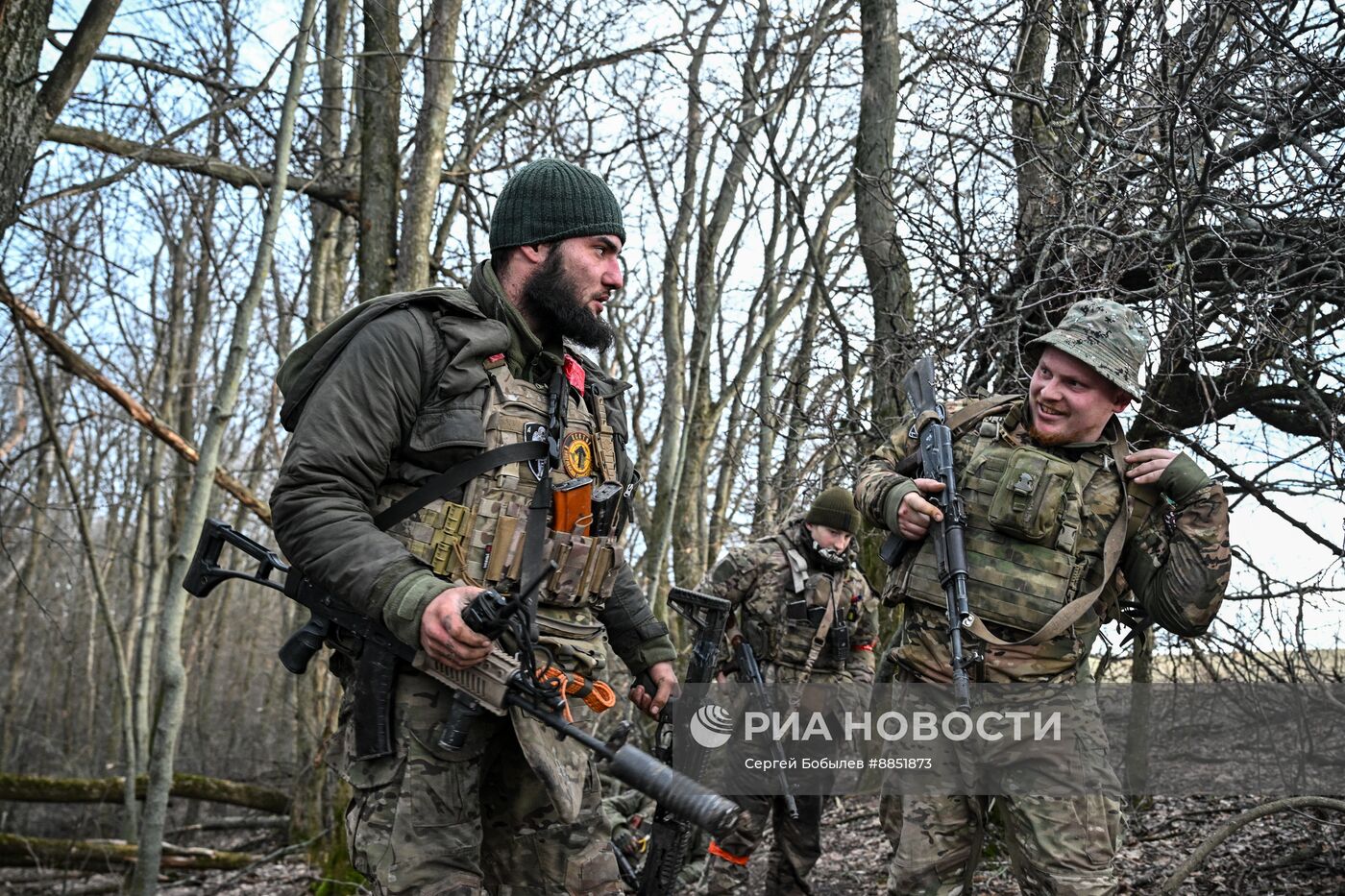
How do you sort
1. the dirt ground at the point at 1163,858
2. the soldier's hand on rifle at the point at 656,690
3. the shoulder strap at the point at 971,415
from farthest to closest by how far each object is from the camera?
1. the dirt ground at the point at 1163,858
2. the shoulder strap at the point at 971,415
3. the soldier's hand on rifle at the point at 656,690

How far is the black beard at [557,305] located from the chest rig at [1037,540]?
1.49 metres

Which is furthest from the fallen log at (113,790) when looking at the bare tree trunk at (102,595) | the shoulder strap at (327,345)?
the shoulder strap at (327,345)

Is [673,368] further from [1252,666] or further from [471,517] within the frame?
[471,517]

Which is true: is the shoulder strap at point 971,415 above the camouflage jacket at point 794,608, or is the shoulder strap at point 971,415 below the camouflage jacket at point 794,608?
above

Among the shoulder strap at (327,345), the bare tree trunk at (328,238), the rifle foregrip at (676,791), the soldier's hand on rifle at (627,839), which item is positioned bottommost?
the soldier's hand on rifle at (627,839)

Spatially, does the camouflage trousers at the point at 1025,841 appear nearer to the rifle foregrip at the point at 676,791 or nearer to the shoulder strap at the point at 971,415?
the shoulder strap at the point at 971,415

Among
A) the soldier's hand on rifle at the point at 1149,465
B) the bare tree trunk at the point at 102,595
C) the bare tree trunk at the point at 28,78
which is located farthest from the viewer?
the bare tree trunk at the point at 102,595

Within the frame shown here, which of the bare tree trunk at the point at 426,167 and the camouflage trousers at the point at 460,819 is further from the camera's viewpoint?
the bare tree trunk at the point at 426,167

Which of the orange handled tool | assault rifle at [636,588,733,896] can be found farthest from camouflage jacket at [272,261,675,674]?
assault rifle at [636,588,733,896]

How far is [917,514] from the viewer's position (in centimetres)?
351

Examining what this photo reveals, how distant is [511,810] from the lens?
2740mm

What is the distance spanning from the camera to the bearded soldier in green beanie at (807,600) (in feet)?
21.8

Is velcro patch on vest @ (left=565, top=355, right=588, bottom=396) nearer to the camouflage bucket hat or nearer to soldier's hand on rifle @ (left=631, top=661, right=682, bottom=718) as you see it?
soldier's hand on rifle @ (left=631, top=661, right=682, bottom=718)

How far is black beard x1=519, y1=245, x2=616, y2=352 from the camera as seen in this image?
2863 millimetres
